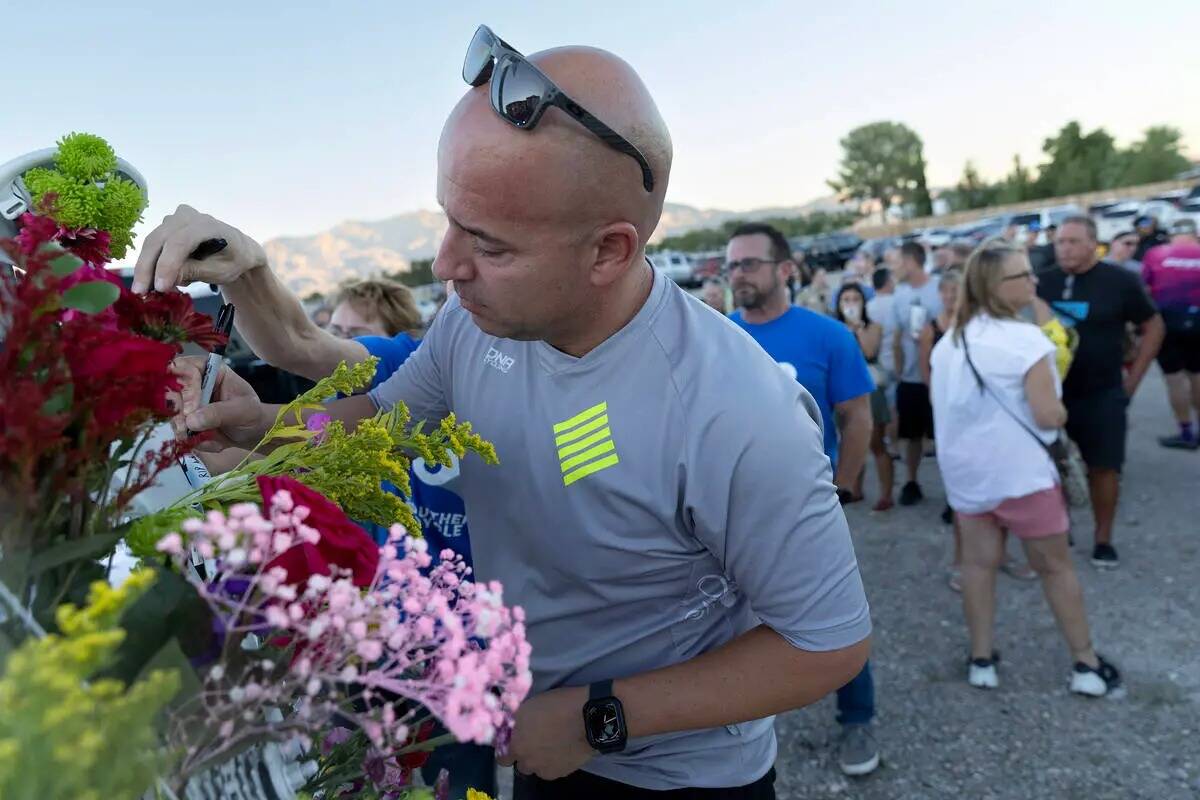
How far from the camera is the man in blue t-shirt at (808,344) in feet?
13.1

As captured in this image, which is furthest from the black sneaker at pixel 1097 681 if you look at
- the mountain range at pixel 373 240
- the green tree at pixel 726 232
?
the mountain range at pixel 373 240

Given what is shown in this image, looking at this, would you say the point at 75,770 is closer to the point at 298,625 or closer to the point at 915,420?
the point at 298,625

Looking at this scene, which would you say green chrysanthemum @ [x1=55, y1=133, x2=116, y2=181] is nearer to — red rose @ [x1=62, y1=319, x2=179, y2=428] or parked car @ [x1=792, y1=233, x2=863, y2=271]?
red rose @ [x1=62, y1=319, x2=179, y2=428]

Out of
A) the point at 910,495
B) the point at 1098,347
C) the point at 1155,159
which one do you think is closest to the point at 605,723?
the point at 1098,347

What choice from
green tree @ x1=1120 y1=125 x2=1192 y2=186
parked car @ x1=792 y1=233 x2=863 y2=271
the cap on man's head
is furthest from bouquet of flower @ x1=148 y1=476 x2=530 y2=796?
green tree @ x1=1120 y1=125 x2=1192 y2=186

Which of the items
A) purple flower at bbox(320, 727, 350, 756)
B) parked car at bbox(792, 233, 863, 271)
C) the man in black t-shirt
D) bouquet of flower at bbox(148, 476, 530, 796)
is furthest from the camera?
parked car at bbox(792, 233, 863, 271)

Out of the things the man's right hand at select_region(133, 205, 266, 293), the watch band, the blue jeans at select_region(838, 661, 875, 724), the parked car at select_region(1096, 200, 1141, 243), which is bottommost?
the blue jeans at select_region(838, 661, 875, 724)

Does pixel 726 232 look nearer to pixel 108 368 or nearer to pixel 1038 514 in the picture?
pixel 1038 514

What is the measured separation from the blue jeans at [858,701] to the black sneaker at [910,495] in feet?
10.8

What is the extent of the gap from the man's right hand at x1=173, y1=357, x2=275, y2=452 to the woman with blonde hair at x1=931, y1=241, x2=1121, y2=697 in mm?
3302

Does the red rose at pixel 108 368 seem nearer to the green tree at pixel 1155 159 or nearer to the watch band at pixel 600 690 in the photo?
the watch band at pixel 600 690

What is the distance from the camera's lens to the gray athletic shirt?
1.26 m

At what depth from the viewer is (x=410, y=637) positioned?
738 mm

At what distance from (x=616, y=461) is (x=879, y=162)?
96.3 m
